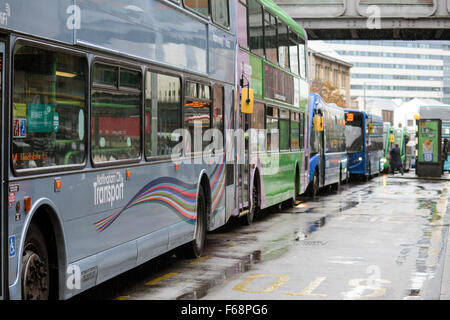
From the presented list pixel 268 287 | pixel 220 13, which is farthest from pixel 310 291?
pixel 220 13

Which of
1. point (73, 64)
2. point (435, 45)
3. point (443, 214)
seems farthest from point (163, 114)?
point (435, 45)

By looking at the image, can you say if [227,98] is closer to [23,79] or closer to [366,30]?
[23,79]

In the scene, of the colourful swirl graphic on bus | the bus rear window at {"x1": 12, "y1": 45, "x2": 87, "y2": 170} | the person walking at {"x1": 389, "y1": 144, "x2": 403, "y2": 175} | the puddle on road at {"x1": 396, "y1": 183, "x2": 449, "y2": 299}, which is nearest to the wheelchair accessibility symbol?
the bus rear window at {"x1": 12, "y1": 45, "x2": 87, "y2": 170}

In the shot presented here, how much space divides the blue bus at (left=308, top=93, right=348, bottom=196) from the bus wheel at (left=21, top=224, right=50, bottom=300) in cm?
1776

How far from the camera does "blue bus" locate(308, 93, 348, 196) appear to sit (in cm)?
2627

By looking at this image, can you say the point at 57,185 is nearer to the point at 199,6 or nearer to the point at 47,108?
the point at 47,108

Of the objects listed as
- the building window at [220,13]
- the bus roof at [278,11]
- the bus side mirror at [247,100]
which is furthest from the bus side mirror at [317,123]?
the building window at [220,13]

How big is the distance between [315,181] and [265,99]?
9329mm

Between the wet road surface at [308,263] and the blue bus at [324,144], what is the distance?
6620 millimetres

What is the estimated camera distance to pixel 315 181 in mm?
26656

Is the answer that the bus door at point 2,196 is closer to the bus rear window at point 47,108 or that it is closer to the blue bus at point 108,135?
the blue bus at point 108,135

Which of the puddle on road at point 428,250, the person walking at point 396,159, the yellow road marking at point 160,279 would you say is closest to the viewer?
the yellow road marking at point 160,279

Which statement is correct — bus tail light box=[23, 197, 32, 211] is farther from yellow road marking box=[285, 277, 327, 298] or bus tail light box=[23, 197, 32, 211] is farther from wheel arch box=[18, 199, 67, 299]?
yellow road marking box=[285, 277, 327, 298]

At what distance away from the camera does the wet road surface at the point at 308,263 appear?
31.3 ft
